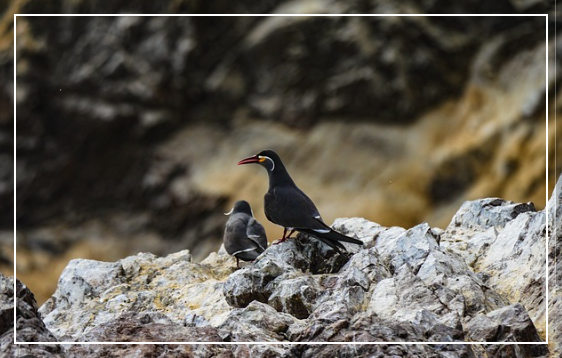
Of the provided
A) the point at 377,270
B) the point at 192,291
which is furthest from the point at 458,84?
the point at 192,291

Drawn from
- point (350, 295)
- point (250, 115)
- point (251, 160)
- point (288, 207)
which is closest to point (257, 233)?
point (251, 160)

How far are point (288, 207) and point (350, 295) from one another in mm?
1825

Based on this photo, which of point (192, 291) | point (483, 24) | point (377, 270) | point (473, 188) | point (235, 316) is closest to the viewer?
point (235, 316)

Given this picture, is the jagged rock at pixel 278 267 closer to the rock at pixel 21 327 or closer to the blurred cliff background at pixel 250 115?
the blurred cliff background at pixel 250 115

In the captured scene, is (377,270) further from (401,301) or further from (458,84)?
(458,84)

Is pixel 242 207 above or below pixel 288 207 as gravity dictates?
above

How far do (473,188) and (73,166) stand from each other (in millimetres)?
4984

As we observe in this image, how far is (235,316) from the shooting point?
7113 mm

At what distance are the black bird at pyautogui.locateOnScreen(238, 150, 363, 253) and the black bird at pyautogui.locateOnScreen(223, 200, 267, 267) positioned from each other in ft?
1.90

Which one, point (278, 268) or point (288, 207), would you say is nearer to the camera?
point (278, 268)

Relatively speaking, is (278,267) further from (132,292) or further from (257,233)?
(257,233)

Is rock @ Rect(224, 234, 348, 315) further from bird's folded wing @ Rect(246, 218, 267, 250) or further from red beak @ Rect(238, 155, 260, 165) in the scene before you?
red beak @ Rect(238, 155, 260, 165)

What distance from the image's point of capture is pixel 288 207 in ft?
29.0

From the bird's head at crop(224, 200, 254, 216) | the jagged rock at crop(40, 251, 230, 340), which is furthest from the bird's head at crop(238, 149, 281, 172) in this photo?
the jagged rock at crop(40, 251, 230, 340)
